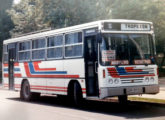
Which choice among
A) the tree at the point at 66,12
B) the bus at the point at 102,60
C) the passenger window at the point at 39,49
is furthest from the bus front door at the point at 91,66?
the tree at the point at 66,12

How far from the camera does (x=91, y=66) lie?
44.7ft

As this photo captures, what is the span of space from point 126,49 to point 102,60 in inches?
41.0

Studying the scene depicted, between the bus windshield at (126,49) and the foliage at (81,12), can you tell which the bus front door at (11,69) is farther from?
the bus windshield at (126,49)

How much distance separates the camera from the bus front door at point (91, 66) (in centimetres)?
1333

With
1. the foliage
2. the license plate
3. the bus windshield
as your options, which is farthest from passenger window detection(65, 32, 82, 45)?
the foliage

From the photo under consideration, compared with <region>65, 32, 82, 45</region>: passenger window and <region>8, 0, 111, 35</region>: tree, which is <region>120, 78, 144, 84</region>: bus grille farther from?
<region>8, 0, 111, 35</region>: tree

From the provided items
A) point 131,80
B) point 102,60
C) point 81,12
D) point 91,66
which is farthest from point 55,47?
point 81,12

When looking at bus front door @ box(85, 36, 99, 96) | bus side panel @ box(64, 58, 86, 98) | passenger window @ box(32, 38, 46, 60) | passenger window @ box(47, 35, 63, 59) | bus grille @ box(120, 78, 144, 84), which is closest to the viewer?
bus grille @ box(120, 78, 144, 84)

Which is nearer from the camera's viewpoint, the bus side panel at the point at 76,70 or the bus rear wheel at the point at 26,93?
the bus side panel at the point at 76,70

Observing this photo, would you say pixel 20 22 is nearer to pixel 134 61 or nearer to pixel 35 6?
pixel 35 6

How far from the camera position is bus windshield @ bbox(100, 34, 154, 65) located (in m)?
12.9

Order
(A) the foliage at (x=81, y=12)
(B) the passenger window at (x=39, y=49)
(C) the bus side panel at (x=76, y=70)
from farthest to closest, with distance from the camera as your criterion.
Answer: (A) the foliage at (x=81, y=12), (B) the passenger window at (x=39, y=49), (C) the bus side panel at (x=76, y=70)

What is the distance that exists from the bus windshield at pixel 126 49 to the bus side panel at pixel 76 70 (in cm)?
148

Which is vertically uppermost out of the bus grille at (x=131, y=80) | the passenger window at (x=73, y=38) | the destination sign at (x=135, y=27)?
the destination sign at (x=135, y=27)
